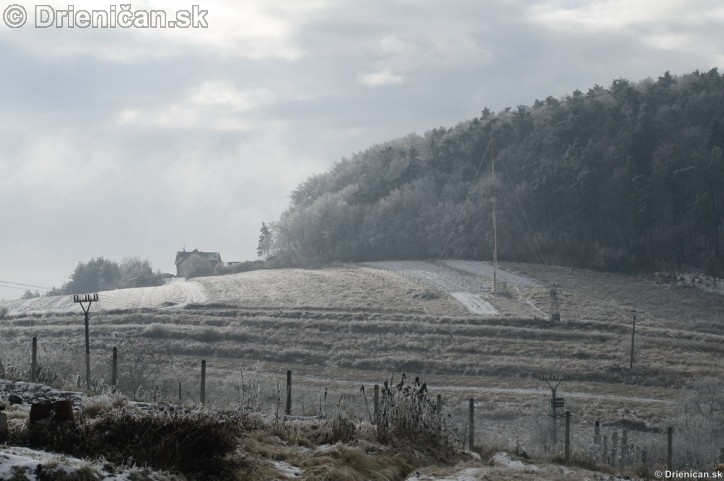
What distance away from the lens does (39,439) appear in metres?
9.18

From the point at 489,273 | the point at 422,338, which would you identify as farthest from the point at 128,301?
the point at 489,273

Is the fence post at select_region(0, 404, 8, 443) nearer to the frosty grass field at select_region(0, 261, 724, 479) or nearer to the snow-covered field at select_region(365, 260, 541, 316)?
the frosty grass field at select_region(0, 261, 724, 479)

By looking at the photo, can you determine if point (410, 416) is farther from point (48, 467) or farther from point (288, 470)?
point (48, 467)

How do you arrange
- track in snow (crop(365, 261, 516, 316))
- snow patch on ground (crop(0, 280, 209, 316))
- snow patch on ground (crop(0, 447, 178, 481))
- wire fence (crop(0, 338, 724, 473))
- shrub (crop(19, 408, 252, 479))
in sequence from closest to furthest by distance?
snow patch on ground (crop(0, 447, 178, 481)) < shrub (crop(19, 408, 252, 479)) < wire fence (crop(0, 338, 724, 473)) < track in snow (crop(365, 261, 516, 316)) < snow patch on ground (crop(0, 280, 209, 316))

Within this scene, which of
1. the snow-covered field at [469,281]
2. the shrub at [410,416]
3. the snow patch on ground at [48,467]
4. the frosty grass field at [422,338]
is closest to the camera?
the snow patch on ground at [48,467]

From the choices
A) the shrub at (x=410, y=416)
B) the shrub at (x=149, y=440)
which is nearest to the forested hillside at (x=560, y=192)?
the shrub at (x=410, y=416)

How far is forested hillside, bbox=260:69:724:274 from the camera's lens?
10231 centimetres

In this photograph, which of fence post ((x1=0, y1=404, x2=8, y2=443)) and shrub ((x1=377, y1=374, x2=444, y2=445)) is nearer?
fence post ((x1=0, y1=404, x2=8, y2=443))

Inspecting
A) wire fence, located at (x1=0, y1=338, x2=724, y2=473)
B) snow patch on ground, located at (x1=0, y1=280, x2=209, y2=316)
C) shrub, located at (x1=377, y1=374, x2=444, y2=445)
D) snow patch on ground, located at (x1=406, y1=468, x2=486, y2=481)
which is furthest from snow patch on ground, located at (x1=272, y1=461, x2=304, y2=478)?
snow patch on ground, located at (x1=0, y1=280, x2=209, y2=316)

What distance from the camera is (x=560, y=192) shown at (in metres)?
110

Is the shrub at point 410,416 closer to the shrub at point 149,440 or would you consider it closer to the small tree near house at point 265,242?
the shrub at point 149,440

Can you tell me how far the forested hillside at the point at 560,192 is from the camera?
102312 millimetres

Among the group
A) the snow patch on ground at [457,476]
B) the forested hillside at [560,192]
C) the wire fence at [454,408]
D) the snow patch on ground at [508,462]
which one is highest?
the forested hillside at [560,192]

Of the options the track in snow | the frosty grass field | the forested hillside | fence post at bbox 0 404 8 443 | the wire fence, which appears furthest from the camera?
the forested hillside
